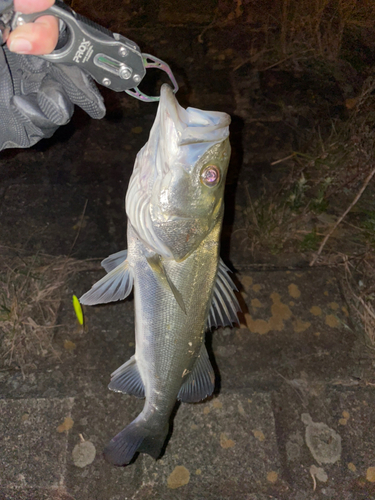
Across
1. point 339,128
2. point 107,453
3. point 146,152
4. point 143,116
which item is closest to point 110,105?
point 143,116

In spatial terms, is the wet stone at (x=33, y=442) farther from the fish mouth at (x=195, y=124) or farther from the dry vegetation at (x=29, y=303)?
the fish mouth at (x=195, y=124)

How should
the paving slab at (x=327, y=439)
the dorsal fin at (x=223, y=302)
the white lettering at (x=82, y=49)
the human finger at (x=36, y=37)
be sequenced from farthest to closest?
1. the paving slab at (x=327, y=439)
2. the dorsal fin at (x=223, y=302)
3. the white lettering at (x=82, y=49)
4. the human finger at (x=36, y=37)

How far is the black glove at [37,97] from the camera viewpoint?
1540 millimetres

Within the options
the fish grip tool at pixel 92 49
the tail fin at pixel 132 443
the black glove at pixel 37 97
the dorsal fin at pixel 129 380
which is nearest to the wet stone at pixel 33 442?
the tail fin at pixel 132 443

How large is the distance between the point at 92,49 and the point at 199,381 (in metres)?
1.66

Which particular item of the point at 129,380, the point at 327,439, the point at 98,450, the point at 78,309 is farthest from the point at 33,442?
the point at 327,439

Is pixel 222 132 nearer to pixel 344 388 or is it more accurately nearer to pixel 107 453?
pixel 107 453

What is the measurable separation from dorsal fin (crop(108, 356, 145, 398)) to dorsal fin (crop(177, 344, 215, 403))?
0.23 m

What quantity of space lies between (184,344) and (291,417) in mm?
1434

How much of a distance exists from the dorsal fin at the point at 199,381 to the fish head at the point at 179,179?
24.8 inches

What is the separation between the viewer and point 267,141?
459cm

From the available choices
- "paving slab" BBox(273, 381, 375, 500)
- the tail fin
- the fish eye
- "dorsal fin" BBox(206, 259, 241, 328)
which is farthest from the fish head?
"paving slab" BBox(273, 381, 375, 500)

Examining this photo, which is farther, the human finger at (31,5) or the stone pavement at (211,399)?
the stone pavement at (211,399)

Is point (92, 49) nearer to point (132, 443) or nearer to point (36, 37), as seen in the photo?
point (36, 37)
